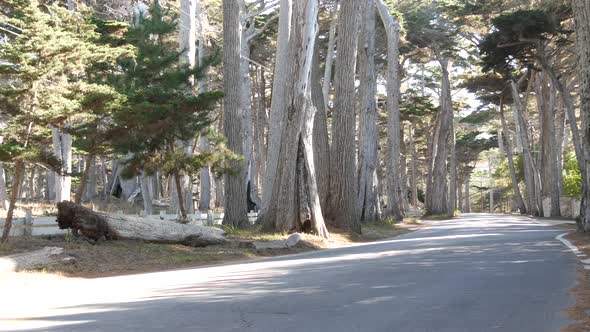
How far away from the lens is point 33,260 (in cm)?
1245

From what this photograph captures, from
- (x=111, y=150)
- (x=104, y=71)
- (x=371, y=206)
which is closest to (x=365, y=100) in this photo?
(x=371, y=206)

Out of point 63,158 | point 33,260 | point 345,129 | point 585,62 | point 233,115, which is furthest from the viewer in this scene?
point 63,158

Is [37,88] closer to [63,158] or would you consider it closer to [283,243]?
[283,243]

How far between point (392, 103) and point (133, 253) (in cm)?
2599

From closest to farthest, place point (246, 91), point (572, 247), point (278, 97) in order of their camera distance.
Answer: point (572, 247), point (278, 97), point (246, 91)

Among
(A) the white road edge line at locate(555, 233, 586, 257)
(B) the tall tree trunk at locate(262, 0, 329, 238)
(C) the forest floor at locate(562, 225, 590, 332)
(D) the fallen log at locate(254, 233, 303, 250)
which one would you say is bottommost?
(C) the forest floor at locate(562, 225, 590, 332)

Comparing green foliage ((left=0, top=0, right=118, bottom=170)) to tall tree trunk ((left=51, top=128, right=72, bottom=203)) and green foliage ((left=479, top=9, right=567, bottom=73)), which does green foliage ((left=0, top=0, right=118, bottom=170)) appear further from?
green foliage ((left=479, top=9, right=567, bottom=73))

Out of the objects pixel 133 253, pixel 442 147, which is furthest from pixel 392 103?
pixel 133 253

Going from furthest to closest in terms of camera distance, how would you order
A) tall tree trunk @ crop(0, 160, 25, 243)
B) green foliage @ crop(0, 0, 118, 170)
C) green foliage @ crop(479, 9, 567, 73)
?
green foliage @ crop(479, 9, 567, 73) < tall tree trunk @ crop(0, 160, 25, 243) < green foliage @ crop(0, 0, 118, 170)

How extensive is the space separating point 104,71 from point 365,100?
14027 mm

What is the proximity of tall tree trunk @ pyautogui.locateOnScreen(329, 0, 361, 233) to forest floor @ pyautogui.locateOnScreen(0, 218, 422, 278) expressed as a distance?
3878 millimetres

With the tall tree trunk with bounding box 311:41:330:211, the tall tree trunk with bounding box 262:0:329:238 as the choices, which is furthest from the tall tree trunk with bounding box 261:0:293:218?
the tall tree trunk with bounding box 262:0:329:238

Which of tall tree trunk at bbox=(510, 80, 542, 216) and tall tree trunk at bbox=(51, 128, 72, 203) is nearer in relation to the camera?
tall tree trunk at bbox=(51, 128, 72, 203)

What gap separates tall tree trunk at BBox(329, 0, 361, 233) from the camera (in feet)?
77.5
